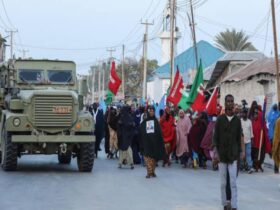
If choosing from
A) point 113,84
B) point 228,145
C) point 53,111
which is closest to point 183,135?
point 53,111

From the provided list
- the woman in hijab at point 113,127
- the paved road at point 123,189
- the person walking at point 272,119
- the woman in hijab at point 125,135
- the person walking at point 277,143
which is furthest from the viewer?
the woman in hijab at point 113,127

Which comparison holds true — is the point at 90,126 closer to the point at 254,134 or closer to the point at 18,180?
the point at 18,180

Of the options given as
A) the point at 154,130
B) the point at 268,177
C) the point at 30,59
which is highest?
the point at 30,59

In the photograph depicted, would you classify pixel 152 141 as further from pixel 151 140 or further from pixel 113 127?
pixel 113 127

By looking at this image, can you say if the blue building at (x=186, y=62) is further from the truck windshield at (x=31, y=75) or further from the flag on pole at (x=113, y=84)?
the truck windshield at (x=31, y=75)

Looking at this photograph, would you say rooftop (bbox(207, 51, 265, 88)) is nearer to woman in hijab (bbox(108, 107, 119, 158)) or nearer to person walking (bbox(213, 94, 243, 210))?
woman in hijab (bbox(108, 107, 119, 158))

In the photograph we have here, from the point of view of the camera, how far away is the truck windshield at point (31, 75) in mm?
19297

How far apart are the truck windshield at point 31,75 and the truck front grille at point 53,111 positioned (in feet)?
5.51

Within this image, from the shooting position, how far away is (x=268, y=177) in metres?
17.5

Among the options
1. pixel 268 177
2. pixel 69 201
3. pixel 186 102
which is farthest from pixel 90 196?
pixel 186 102

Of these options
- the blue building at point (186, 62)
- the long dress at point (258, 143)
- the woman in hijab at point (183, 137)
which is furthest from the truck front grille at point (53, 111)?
the blue building at point (186, 62)

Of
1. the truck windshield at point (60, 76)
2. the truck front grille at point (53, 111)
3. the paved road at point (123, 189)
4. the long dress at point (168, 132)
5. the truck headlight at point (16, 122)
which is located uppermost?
the truck windshield at point (60, 76)

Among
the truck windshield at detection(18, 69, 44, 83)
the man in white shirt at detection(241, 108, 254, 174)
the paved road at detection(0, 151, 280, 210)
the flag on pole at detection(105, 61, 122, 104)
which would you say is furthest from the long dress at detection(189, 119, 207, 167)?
the flag on pole at detection(105, 61, 122, 104)

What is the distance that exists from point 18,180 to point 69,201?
3867mm
